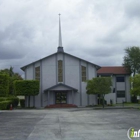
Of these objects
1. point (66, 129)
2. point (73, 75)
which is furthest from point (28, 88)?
point (66, 129)

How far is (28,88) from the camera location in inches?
1747

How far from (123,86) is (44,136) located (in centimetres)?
4801

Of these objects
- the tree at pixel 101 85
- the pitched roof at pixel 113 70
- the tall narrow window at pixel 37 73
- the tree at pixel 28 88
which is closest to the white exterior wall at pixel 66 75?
the tall narrow window at pixel 37 73

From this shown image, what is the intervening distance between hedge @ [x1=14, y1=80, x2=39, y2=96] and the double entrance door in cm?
507

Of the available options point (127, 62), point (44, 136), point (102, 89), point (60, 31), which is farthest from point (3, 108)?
point (127, 62)

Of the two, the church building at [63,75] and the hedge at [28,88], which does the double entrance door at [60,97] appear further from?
the hedge at [28,88]

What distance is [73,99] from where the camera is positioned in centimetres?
4841

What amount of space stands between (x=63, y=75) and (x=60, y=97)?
3.85 meters

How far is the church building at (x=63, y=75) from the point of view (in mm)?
48625

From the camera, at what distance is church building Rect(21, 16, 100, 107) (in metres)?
48.6

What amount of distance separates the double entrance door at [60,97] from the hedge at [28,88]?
5.07 meters

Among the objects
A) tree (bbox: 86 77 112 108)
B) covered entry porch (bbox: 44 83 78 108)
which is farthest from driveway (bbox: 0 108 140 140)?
covered entry porch (bbox: 44 83 78 108)

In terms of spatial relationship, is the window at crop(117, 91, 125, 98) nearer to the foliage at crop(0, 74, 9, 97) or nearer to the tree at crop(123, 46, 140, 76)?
the tree at crop(123, 46, 140, 76)

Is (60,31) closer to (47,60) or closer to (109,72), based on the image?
(47,60)
